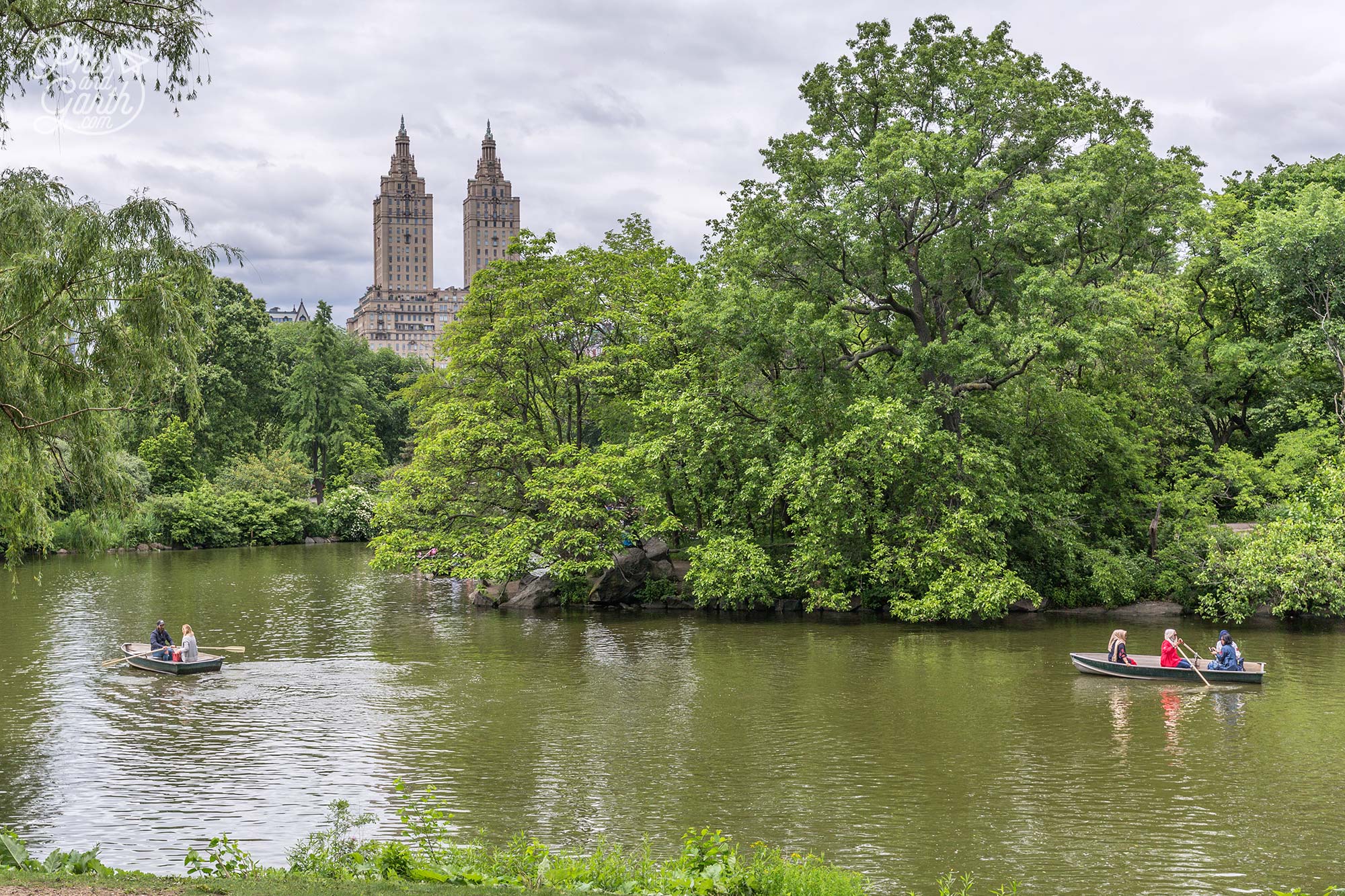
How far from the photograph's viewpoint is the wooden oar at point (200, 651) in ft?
78.4

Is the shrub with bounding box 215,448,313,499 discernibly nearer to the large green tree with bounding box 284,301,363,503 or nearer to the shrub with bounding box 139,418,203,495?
the shrub with bounding box 139,418,203,495

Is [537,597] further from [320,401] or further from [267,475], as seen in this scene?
[320,401]

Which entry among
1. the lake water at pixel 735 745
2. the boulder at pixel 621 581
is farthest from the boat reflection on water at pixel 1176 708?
the boulder at pixel 621 581

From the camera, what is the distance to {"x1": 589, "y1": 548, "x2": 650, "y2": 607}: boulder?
3566 cm

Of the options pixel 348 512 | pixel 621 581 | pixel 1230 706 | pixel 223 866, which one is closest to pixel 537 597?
pixel 621 581

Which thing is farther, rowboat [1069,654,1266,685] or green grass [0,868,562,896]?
rowboat [1069,654,1266,685]

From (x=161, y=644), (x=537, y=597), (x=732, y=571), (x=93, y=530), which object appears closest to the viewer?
(x=93, y=530)

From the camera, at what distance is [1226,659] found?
21891 millimetres

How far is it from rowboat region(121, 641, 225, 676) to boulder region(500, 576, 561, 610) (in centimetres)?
1284

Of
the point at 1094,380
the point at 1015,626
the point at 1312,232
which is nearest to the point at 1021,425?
the point at 1094,380

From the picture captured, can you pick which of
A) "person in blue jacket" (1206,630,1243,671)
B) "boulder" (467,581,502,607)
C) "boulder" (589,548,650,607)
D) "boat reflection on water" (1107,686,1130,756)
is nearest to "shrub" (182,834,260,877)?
"boat reflection on water" (1107,686,1130,756)

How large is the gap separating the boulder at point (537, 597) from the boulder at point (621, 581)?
1362 mm

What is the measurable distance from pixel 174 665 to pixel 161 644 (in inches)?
50.6

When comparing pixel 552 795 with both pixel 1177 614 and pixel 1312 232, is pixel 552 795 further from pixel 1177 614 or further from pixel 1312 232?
pixel 1312 232
